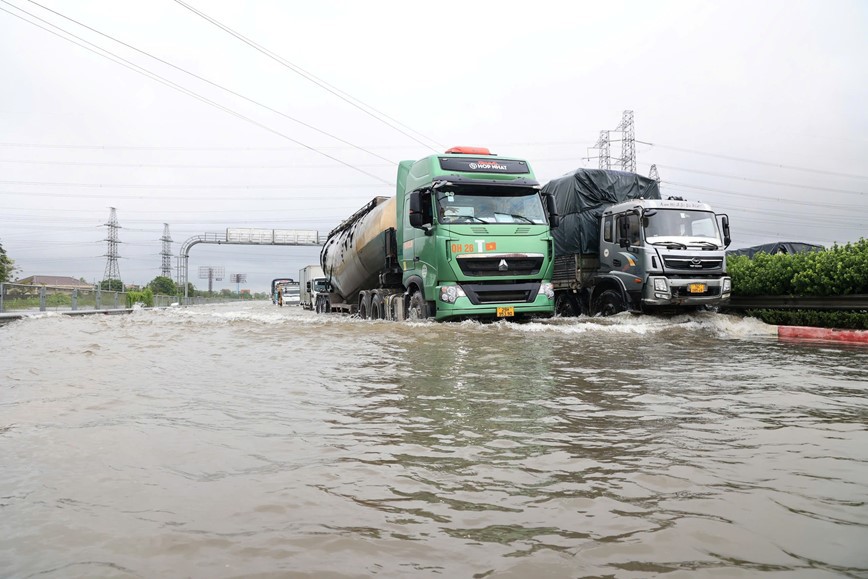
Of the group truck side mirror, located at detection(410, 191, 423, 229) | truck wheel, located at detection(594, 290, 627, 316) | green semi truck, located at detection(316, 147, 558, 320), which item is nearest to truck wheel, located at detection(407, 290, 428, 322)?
green semi truck, located at detection(316, 147, 558, 320)

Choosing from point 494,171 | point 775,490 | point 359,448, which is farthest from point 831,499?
point 494,171

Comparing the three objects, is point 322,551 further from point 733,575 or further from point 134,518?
point 733,575

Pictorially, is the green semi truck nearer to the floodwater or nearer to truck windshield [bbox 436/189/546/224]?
truck windshield [bbox 436/189/546/224]

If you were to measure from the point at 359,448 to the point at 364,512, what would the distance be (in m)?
0.94

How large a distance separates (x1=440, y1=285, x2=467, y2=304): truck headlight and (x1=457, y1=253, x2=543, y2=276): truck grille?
343 mm

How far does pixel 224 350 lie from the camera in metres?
8.81

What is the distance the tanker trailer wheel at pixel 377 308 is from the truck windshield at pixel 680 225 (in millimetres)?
6493

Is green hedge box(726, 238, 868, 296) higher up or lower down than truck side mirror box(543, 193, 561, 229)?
lower down

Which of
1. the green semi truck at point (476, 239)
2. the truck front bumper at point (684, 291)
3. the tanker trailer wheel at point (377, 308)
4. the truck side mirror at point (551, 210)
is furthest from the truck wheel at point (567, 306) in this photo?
the tanker trailer wheel at point (377, 308)

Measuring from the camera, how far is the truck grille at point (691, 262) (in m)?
13.0

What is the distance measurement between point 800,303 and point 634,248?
11.3 ft

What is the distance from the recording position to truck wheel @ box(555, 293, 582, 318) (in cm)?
1582

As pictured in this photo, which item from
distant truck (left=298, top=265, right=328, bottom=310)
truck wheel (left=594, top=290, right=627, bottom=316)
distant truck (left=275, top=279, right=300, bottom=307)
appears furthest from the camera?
distant truck (left=275, top=279, right=300, bottom=307)

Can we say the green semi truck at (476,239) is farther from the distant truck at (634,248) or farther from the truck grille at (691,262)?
the truck grille at (691,262)
